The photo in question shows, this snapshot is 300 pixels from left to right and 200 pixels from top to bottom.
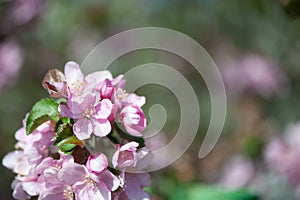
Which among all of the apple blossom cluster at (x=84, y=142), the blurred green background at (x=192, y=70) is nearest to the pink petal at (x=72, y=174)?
the apple blossom cluster at (x=84, y=142)

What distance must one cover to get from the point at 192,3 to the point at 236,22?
0.53 meters

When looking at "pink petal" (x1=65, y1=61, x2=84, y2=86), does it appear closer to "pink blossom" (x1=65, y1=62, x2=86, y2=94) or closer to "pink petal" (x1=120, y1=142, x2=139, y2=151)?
"pink blossom" (x1=65, y1=62, x2=86, y2=94)

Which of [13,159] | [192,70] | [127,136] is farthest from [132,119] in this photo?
[192,70]

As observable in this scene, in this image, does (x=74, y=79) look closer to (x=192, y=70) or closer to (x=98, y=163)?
(x=98, y=163)

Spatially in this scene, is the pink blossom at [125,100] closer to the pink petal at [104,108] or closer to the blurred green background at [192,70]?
the pink petal at [104,108]

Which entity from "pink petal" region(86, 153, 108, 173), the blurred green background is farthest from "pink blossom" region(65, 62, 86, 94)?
the blurred green background

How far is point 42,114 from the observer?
3.96 feet

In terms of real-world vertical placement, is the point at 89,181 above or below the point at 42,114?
below

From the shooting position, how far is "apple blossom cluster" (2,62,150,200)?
1.13 metres

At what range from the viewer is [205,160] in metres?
2.64

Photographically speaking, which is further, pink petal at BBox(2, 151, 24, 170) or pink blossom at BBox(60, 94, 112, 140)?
pink petal at BBox(2, 151, 24, 170)

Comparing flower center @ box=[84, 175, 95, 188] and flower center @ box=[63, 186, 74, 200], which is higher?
flower center @ box=[84, 175, 95, 188]

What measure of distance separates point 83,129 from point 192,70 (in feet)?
9.09

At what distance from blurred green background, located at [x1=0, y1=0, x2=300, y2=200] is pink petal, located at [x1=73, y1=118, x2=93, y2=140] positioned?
730mm
